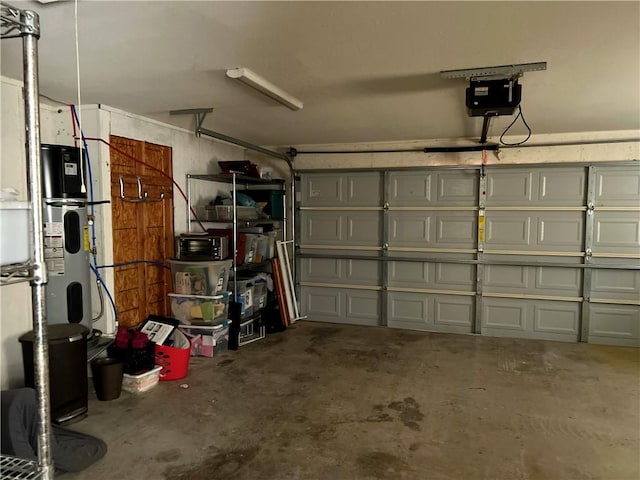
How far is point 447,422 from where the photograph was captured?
3049 millimetres

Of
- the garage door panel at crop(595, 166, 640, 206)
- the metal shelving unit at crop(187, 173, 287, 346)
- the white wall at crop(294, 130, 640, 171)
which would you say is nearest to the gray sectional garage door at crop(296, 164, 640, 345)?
the garage door panel at crop(595, 166, 640, 206)

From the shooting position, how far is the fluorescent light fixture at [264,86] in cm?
279

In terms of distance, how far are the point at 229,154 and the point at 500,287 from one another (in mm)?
3763

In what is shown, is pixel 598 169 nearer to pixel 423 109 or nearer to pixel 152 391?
pixel 423 109

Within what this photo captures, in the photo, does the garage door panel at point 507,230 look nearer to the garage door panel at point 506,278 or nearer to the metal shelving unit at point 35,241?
the garage door panel at point 506,278

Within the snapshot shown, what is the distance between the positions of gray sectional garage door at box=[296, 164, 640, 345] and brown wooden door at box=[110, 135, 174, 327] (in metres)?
1.98

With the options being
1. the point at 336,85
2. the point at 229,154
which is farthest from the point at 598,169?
the point at 229,154

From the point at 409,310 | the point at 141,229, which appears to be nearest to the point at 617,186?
the point at 409,310

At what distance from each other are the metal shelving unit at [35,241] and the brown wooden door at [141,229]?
9.03ft

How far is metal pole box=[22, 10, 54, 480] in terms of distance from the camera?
4.24 ft

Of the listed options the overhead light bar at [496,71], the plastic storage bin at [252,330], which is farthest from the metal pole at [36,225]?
the plastic storage bin at [252,330]

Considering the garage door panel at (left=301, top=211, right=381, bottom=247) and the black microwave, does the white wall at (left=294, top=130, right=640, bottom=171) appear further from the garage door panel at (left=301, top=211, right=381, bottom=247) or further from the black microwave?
the black microwave

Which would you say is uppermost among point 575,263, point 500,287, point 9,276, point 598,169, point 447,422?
point 598,169

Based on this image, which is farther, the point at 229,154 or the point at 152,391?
the point at 229,154
